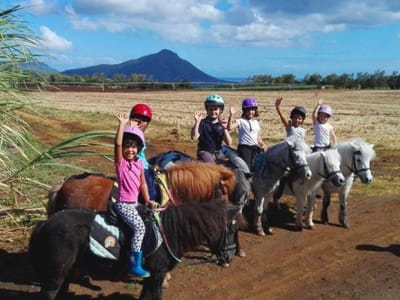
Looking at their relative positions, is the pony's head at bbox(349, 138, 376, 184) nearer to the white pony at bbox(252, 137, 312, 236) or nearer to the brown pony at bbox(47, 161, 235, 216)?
the white pony at bbox(252, 137, 312, 236)

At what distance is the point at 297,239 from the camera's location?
26.8 feet

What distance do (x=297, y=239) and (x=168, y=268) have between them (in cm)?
379

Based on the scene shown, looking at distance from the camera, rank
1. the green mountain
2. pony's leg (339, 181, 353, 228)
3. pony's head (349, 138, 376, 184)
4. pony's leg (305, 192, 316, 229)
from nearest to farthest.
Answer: pony's head (349, 138, 376, 184) < pony's leg (305, 192, 316, 229) < pony's leg (339, 181, 353, 228) < the green mountain

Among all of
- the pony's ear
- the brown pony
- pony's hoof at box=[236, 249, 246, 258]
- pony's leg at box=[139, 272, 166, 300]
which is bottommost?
pony's hoof at box=[236, 249, 246, 258]

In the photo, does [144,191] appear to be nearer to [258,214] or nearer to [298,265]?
[298,265]

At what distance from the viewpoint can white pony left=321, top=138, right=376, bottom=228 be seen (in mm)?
8547

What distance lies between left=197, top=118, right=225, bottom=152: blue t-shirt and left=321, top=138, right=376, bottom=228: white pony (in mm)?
2767

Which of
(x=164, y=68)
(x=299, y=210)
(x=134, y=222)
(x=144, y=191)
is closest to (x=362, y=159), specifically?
(x=299, y=210)

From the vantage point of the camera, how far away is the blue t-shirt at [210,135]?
7176 millimetres

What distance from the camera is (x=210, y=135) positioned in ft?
23.6

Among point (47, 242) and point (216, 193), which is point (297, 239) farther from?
point (47, 242)

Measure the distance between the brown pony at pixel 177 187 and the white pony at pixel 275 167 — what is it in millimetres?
2010

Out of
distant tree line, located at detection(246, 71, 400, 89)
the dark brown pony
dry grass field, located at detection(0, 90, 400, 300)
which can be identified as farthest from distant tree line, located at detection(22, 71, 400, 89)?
the dark brown pony

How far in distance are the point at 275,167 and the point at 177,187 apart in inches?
102
